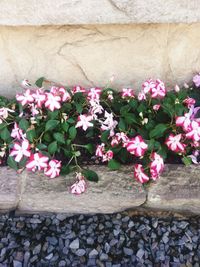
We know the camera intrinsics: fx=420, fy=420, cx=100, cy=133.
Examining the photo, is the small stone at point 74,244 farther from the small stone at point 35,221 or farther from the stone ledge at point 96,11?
the stone ledge at point 96,11

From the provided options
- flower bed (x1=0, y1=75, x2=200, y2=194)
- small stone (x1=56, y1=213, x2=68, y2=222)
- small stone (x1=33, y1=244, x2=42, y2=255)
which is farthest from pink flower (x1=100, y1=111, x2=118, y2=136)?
small stone (x1=33, y1=244, x2=42, y2=255)

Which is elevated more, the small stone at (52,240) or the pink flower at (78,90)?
the pink flower at (78,90)

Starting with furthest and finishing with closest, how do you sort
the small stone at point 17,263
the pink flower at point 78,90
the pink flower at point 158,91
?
1. the pink flower at point 78,90
2. the pink flower at point 158,91
3. the small stone at point 17,263

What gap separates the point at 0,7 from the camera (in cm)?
155

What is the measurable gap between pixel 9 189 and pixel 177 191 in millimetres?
683

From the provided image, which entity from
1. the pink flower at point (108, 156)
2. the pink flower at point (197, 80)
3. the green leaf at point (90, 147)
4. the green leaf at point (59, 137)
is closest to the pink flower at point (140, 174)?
the pink flower at point (108, 156)

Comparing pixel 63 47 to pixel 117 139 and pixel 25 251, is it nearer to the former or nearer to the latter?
pixel 117 139

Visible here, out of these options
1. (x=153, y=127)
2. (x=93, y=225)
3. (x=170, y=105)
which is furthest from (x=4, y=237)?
(x=170, y=105)

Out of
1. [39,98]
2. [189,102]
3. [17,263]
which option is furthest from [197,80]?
[17,263]

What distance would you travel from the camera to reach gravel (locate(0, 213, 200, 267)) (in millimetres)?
1641

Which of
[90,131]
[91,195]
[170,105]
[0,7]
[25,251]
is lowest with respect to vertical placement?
[25,251]

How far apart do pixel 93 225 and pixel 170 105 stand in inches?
23.4

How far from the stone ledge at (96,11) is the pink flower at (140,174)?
561 mm

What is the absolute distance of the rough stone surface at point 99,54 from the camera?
176 centimetres
